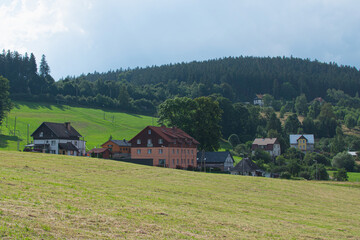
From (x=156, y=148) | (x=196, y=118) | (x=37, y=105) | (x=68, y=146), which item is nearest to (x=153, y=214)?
(x=156, y=148)

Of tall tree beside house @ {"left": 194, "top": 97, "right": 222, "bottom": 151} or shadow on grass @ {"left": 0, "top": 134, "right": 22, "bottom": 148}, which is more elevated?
tall tree beside house @ {"left": 194, "top": 97, "right": 222, "bottom": 151}

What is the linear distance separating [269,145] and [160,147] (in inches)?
2742

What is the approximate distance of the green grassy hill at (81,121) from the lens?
120 meters

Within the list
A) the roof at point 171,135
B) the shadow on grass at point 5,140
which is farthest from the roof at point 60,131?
the roof at point 171,135

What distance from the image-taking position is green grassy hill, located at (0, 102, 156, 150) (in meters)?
120

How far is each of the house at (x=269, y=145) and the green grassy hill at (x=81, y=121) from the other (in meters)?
42.3

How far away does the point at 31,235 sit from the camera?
1541 cm

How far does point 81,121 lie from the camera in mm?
147250

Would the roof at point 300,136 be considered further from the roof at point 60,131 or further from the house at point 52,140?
the house at point 52,140

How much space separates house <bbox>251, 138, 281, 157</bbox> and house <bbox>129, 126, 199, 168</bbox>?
5895 cm

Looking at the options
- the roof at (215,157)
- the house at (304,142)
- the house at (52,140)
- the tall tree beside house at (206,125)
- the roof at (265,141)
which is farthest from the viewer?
the house at (304,142)

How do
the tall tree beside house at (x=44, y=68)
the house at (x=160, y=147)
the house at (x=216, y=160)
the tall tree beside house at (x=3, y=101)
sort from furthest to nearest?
1. the tall tree beside house at (x=44, y=68)
2. the tall tree beside house at (x=3, y=101)
3. the house at (x=216, y=160)
4. the house at (x=160, y=147)

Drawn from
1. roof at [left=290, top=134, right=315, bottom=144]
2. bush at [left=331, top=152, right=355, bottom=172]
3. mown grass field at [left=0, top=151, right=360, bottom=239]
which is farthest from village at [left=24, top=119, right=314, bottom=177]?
roof at [left=290, top=134, right=315, bottom=144]

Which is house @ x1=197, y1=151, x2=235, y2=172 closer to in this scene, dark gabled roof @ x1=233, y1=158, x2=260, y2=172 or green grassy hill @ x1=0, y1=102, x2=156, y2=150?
dark gabled roof @ x1=233, y1=158, x2=260, y2=172
